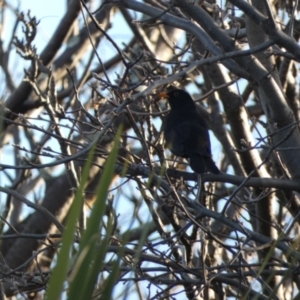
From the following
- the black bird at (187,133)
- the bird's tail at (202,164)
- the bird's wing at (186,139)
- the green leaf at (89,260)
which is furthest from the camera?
the bird's wing at (186,139)

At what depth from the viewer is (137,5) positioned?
4.80m

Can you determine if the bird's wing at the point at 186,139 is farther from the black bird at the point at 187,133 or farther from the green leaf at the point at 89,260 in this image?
the green leaf at the point at 89,260

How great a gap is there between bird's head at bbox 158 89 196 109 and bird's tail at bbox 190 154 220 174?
117 cm

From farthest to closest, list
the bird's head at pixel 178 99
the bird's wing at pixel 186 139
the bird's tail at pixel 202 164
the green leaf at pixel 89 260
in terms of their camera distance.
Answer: the bird's head at pixel 178 99
the bird's wing at pixel 186 139
the bird's tail at pixel 202 164
the green leaf at pixel 89 260

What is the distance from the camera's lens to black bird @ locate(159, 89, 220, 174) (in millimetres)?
5561

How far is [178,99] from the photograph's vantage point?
6.94 meters

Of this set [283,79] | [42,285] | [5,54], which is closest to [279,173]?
[283,79]

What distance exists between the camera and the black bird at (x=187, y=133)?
5.56 metres

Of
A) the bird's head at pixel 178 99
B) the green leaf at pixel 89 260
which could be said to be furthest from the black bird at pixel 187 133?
the green leaf at pixel 89 260

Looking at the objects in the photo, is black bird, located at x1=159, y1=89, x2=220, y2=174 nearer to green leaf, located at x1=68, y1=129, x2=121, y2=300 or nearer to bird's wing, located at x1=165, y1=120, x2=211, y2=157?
bird's wing, located at x1=165, y1=120, x2=211, y2=157

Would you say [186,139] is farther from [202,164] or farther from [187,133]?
[202,164]

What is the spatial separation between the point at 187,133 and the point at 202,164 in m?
0.94

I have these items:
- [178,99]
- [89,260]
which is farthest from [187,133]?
[89,260]

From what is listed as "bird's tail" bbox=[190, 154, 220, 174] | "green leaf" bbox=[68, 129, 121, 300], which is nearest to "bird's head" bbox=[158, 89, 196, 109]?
"bird's tail" bbox=[190, 154, 220, 174]
